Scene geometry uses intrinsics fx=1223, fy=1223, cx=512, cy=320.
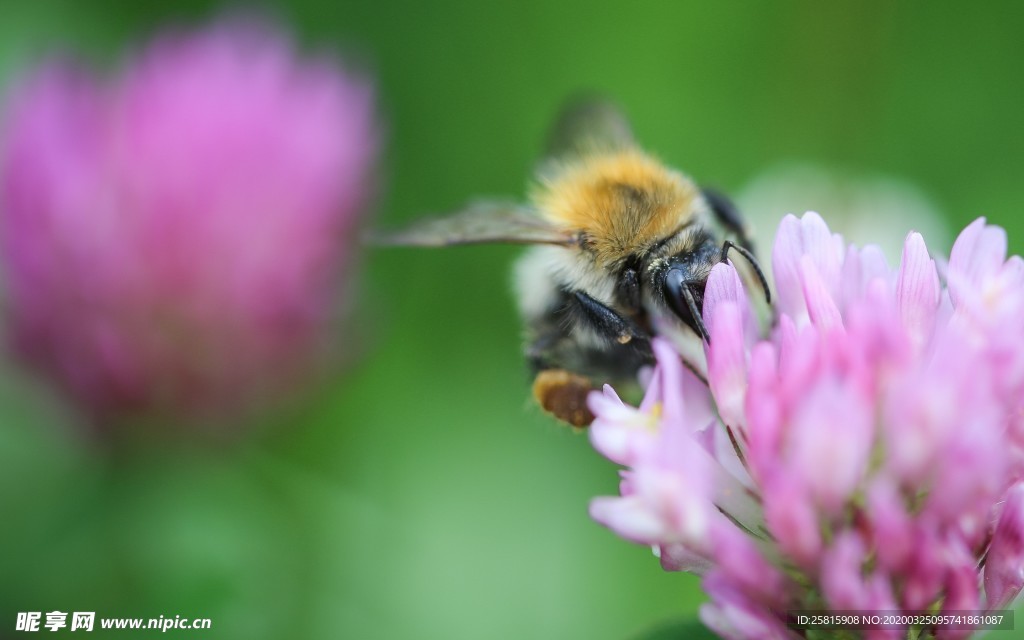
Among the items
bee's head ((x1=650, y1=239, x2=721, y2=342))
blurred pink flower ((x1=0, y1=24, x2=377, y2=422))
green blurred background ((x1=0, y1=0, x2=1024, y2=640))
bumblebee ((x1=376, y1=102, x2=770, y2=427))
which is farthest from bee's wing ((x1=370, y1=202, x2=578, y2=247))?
blurred pink flower ((x1=0, y1=24, x2=377, y2=422))

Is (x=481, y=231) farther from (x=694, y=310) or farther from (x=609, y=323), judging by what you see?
(x=694, y=310)

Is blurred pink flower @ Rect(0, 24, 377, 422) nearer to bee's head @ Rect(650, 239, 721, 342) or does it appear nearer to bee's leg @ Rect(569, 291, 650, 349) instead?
bee's leg @ Rect(569, 291, 650, 349)

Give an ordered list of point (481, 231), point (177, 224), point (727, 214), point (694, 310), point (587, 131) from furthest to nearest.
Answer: point (177, 224) < point (587, 131) < point (727, 214) < point (481, 231) < point (694, 310)

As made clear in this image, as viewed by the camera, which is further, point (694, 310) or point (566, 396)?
point (566, 396)

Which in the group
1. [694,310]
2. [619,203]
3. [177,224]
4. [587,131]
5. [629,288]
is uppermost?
[177,224]

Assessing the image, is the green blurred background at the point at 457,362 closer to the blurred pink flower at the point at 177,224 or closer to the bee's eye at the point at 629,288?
the blurred pink flower at the point at 177,224

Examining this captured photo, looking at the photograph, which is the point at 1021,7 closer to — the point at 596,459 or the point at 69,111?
the point at 596,459

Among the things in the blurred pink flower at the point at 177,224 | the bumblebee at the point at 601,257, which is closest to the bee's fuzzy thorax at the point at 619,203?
the bumblebee at the point at 601,257

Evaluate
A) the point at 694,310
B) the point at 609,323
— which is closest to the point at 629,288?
the point at 609,323
